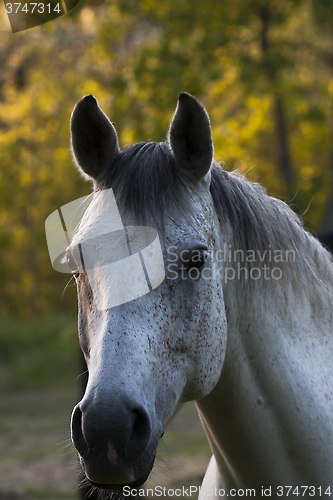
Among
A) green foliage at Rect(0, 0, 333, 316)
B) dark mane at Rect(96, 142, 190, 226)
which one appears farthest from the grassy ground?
green foliage at Rect(0, 0, 333, 316)

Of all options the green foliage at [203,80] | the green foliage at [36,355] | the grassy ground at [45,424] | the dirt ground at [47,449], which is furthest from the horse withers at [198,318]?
the green foliage at [36,355]

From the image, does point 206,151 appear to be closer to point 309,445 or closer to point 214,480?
point 309,445

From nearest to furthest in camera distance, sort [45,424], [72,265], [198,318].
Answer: [198,318] → [72,265] → [45,424]

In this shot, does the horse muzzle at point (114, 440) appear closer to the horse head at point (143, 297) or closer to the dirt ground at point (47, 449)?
the horse head at point (143, 297)

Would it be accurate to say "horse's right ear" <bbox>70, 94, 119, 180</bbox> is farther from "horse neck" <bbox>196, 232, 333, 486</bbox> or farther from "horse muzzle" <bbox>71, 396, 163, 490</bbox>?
"horse muzzle" <bbox>71, 396, 163, 490</bbox>

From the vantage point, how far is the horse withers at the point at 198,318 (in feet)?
5.00

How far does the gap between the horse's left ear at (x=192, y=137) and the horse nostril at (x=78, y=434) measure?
976 mm

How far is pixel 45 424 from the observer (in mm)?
9586

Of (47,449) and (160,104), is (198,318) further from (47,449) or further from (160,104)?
(47,449)

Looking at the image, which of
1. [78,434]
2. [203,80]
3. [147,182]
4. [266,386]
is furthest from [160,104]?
[78,434]

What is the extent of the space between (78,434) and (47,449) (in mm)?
7650

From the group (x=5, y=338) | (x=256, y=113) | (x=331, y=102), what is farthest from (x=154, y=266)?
(x=5, y=338)

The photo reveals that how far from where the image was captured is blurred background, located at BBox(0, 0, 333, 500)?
811 centimetres

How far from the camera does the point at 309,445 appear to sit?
73.5 inches
